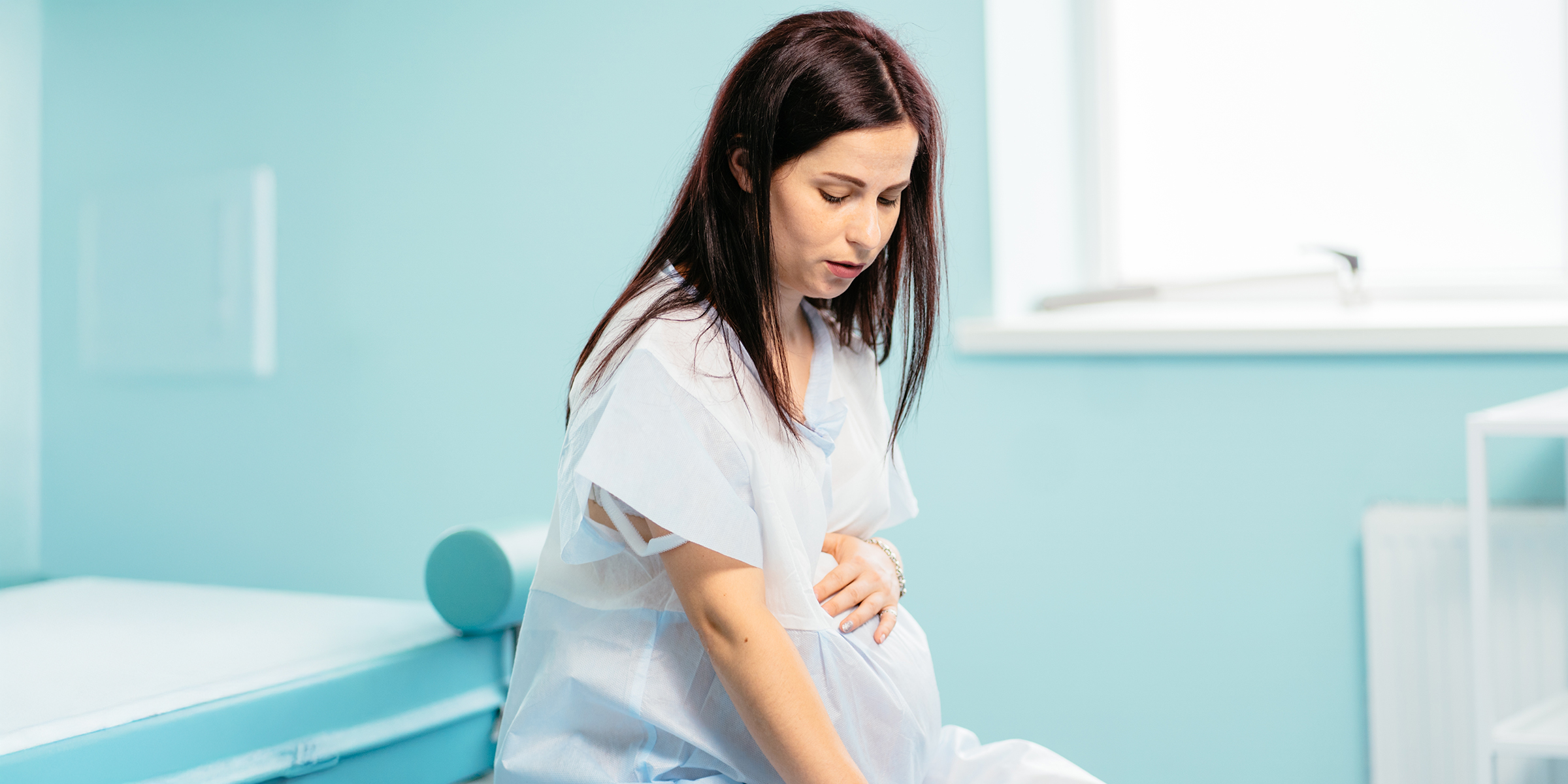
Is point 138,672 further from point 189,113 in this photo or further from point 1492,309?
point 1492,309

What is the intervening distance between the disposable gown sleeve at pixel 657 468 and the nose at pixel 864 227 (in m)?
0.17

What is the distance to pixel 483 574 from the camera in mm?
1233

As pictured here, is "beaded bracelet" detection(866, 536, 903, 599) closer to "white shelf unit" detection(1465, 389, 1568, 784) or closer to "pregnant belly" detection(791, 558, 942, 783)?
"pregnant belly" detection(791, 558, 942, 783)

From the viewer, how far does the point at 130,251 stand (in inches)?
90.0

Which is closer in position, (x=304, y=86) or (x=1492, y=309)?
(x=1492, y=309)

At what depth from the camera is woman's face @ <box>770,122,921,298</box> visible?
87 cm

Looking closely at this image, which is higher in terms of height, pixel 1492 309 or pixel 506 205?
pixel 506 205

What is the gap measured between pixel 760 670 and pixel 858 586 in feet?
0.59

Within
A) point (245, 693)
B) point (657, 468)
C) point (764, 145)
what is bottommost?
point (245, 693)

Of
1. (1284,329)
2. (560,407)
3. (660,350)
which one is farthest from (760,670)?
(560,407)

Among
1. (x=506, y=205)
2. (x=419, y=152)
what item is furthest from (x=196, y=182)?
(x=506, y=205)

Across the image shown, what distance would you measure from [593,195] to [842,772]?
4.44ft

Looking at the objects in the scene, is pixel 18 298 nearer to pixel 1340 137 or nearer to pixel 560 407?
pixel 560 407

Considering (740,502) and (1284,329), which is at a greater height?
(1284,329)
